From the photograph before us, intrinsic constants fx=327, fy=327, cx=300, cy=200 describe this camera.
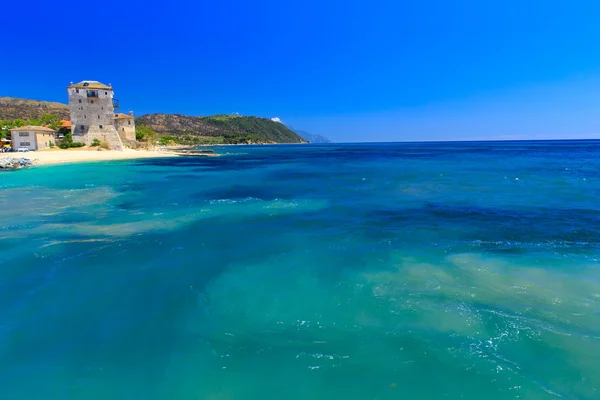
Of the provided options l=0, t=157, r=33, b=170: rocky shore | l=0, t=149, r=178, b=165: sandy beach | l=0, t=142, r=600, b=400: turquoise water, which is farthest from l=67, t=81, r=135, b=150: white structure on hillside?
l=0, t=142, r=600, b=400: turquoise water

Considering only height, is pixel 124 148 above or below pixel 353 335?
above

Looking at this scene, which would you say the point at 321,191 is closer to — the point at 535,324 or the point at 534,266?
the point at 534,266

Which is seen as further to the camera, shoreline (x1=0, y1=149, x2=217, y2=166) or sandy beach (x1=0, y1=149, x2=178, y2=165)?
sandy beach (x1=0, y1=149, x2=178, y2=165)

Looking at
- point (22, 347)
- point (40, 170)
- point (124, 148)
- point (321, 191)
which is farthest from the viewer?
point (124, 148)

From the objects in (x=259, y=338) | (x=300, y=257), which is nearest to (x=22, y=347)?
(x=259, y=338)

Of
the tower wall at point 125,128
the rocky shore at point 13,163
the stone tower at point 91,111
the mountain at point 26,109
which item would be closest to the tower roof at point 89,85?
the stone tower at point 91,111

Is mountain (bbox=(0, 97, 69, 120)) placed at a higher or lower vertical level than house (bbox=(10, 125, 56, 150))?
higher

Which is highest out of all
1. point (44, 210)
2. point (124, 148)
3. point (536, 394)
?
point (124, 148)

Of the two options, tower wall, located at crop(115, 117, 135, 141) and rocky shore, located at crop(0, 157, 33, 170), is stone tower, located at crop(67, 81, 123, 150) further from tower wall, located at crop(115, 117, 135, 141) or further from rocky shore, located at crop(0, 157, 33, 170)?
rocky shore, located at crop(0, 157, 33, 170)
